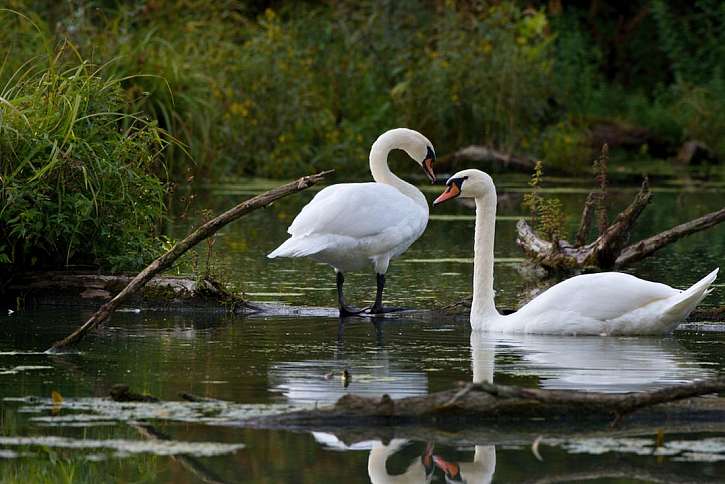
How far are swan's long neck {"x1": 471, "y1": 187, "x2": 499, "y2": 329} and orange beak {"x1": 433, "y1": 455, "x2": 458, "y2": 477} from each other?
12.0 feet

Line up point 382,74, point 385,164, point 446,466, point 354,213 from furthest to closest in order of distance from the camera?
point 382,74, point 385,164, point 354,213, point 446,466

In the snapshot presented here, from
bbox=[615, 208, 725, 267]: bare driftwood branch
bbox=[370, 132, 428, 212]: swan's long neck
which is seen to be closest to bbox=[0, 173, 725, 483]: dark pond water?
bbox=[615, 208, 725, 267]: bare driftwood branch

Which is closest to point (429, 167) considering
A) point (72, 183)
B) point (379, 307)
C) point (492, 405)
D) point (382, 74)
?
point (379, 307)

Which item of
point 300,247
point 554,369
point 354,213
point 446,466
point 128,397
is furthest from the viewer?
point 354,213

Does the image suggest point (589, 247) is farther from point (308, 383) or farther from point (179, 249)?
point (308, 383)

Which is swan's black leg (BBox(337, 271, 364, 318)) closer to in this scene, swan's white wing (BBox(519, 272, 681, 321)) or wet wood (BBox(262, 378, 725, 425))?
swan's white wing (BBox(519, 272, 681, 321))

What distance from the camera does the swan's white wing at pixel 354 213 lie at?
9.77 metres

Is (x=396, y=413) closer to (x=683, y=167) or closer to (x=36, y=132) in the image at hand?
(x=36, y=132)

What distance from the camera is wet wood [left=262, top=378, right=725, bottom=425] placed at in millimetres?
5832

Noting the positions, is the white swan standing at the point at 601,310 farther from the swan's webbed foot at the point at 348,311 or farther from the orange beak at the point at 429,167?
the orange beak at the point at 429,167

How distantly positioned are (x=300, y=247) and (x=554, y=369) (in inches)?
92.5

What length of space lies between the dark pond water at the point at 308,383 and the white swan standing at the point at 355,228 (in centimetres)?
42

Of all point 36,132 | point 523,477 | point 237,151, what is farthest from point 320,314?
point 237,151

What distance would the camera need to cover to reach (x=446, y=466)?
18.2ft
